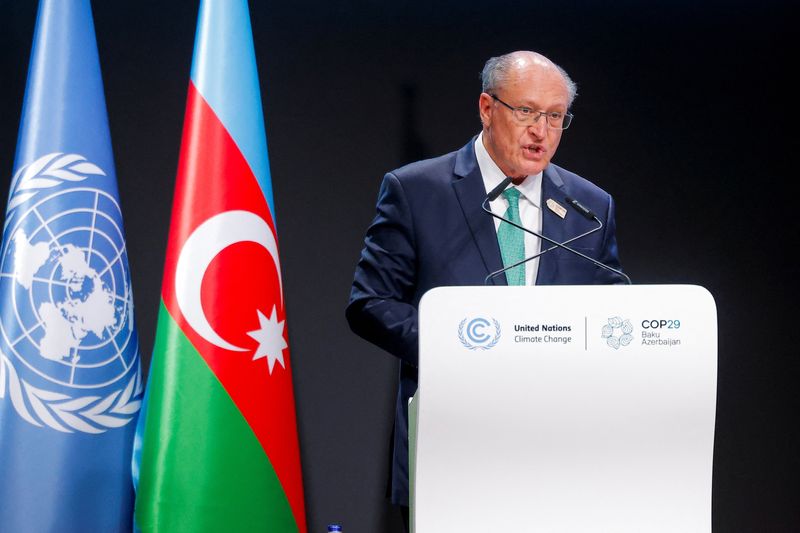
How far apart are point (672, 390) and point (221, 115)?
5.58ft

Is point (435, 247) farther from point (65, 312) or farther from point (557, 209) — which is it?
point (65, 312)

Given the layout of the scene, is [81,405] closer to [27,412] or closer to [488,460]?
[27,412]

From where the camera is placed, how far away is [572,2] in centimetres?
349

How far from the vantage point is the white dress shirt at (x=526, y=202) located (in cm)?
216

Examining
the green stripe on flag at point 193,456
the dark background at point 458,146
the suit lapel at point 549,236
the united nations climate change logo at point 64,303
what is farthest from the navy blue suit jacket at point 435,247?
the dark background at point 458,146

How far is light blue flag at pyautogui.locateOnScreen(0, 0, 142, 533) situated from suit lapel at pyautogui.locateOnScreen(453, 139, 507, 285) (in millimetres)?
1049

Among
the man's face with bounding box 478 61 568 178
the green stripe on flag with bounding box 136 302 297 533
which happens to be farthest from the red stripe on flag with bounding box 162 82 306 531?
the man's face with bounding box 478 61 568 178

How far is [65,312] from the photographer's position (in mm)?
2586

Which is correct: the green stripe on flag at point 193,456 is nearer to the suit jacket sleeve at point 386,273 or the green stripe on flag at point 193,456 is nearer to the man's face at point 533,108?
the suit jacket sleeve at point 386,273

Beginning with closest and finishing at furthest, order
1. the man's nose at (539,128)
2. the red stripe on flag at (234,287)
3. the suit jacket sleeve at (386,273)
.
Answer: the suit jacket sleeve at (386,273) → the man's nose at (539,128) → the red stripe on flag at (234,287)

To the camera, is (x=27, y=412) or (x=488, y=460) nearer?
(x=488, y=460)

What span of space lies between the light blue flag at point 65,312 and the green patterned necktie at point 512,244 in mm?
1158

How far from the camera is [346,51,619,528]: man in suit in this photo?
7.04 ft

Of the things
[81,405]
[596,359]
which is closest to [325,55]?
[81,405]
